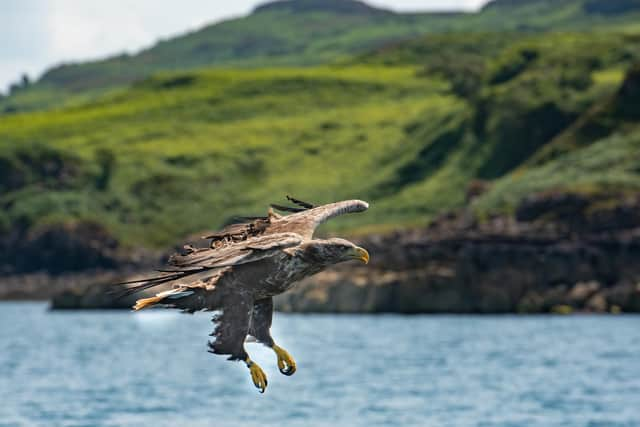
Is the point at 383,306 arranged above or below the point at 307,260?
below

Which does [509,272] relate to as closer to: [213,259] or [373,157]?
[213,259]

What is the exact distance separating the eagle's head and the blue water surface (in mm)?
22525

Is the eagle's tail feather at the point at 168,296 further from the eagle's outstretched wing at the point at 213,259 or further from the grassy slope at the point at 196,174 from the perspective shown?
the grassy slope at the point at 196,174

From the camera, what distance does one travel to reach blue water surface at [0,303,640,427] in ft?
162

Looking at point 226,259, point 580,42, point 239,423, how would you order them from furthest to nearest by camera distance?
1. point 580,42
2. point 239,423
3. point 226,259

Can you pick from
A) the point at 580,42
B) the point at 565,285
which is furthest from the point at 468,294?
the point at 580,42

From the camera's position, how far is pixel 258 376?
14883 millimetres

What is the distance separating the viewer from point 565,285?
3836 inches

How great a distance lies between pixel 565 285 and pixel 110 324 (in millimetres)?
39527

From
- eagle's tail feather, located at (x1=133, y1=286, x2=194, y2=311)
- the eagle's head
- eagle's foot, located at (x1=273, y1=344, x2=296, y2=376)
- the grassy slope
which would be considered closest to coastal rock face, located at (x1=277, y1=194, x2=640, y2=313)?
the grassy slope

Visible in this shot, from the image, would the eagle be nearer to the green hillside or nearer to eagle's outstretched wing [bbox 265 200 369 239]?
eagle's outstretched wing [bbox 265 200 369 239]

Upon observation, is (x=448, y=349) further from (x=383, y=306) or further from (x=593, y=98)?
(x=593, y=98)

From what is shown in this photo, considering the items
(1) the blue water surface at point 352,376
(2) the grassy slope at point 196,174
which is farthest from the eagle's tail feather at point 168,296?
(2) the grassy slope at point 196,174

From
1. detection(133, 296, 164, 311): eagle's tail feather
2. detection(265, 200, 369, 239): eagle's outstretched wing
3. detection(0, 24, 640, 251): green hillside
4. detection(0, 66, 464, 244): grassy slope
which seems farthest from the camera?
detection(0, 66, 464, 244): grassy slope
